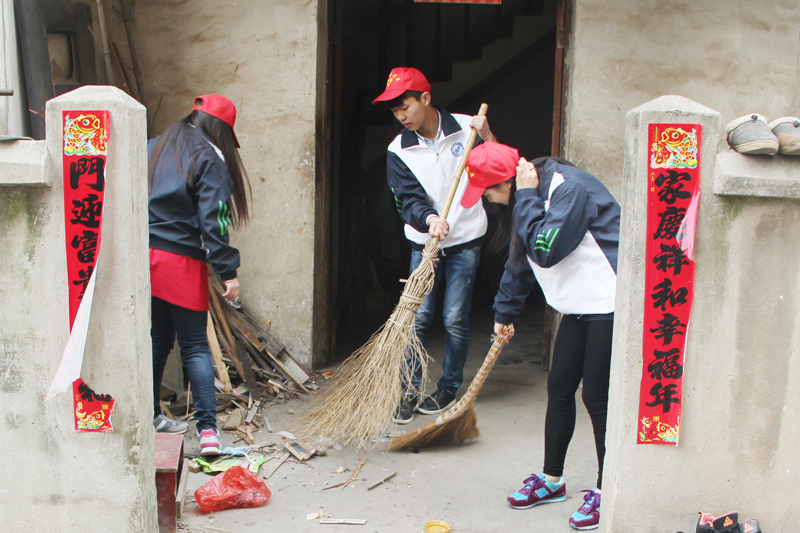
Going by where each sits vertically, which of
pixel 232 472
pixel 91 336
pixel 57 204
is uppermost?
pixel 57 204

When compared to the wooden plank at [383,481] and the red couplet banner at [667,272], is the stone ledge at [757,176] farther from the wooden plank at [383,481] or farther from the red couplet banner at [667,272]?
the wooden plank at [383,481]

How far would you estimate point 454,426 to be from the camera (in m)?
3.60

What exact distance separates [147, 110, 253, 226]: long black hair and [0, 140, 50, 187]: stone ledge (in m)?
0.90

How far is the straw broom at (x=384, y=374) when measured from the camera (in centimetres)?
354

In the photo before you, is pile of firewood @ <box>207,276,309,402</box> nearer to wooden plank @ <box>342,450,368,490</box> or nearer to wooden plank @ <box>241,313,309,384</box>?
wooden plank @ <box>241,313,309,384</box>

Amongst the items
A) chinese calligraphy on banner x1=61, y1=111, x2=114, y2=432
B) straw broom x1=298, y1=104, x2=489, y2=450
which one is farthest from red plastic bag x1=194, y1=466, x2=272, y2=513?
chinese calligraphy on banner x1=61, y1=111, x2=114, y2=432

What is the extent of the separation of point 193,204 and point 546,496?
7.05 ft

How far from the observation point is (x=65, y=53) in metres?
4.14

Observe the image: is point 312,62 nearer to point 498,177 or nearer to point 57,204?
point 498,177

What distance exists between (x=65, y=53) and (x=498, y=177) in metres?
2.96

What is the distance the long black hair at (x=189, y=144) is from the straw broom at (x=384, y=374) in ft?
3.21

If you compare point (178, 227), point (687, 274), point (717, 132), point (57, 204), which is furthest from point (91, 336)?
point (717, 132)

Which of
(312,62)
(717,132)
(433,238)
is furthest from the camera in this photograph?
(312,62)

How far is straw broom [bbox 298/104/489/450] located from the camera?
11.6 ft
